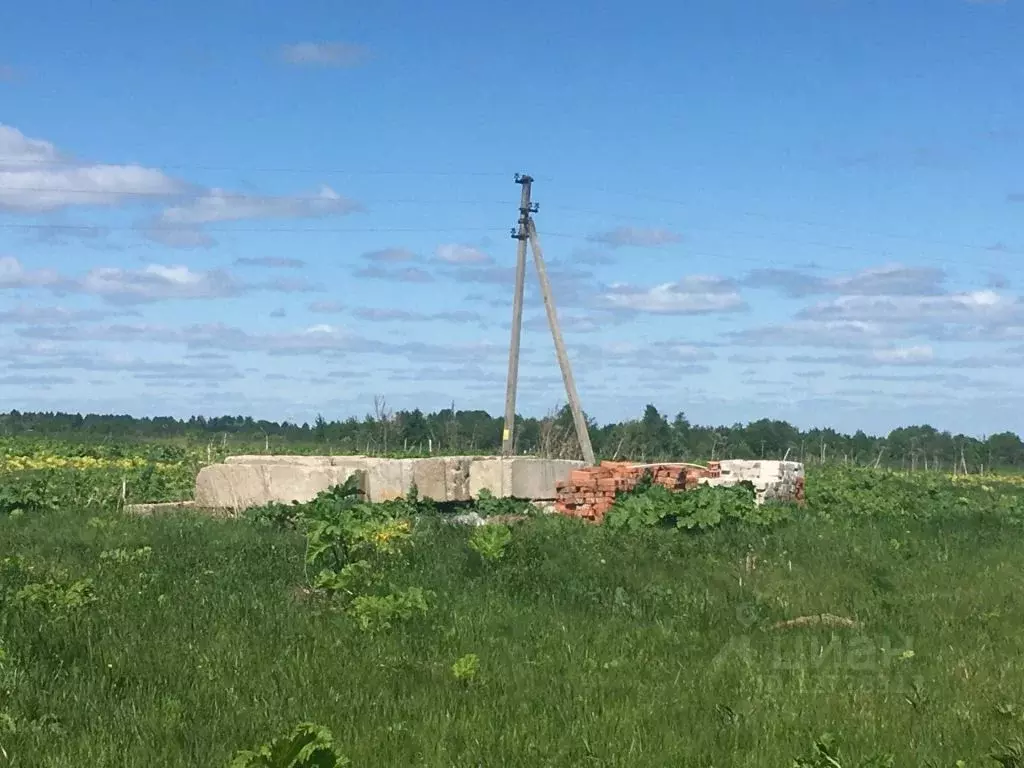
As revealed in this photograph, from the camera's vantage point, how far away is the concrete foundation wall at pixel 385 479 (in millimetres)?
17312

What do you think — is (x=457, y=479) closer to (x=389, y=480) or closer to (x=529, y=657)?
(x=389, y=480)

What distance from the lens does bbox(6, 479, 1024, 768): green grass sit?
5953mm

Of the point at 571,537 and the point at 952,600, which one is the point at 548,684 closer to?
the point at 952,600

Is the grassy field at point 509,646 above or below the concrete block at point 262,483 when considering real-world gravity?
below

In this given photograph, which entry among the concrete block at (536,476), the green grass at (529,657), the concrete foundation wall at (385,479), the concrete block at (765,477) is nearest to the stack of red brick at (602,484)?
the concrete block at (536,476)

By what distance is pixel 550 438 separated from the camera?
104 feet

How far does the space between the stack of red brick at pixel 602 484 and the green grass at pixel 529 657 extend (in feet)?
13.8

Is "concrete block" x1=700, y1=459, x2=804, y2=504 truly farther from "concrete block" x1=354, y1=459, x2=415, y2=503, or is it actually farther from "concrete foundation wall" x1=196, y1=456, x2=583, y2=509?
"concrete block" x1=354, y1=459, x2=415, y2=503

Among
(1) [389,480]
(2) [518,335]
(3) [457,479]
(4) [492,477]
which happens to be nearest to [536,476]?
(4) [492,477]

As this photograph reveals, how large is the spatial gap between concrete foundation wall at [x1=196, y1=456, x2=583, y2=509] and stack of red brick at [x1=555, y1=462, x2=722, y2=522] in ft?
1.90

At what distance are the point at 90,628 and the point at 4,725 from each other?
2.30 metres

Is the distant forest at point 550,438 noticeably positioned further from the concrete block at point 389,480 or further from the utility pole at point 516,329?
the concrete block at point 389,480

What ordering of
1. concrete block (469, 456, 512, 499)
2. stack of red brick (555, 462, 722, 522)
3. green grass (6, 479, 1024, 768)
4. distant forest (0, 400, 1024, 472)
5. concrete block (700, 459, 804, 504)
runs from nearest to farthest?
green grass (6, 479, 1024, 768) → stack of red brick (555, 462, 722, 522) → concrete block (469, 456, 512, 499) → concrete block (700, 459, 804, 504) → distant forest (0, 400, 1024, 472)

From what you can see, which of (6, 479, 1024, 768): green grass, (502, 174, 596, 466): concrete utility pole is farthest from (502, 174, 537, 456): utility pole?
(6, 479, 1024, 768): green grass
